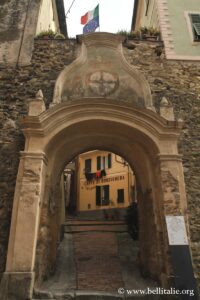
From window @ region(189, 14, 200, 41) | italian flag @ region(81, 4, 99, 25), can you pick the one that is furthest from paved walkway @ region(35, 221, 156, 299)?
italian flag @ region(81, 4, 99, 25)

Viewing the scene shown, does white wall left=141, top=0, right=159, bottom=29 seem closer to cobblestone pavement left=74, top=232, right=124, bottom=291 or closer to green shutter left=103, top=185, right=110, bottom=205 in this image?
cobblestone pavement left=74, top=232, right=124, bottom=291

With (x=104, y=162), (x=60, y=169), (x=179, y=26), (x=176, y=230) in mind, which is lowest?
(x=176, y=230)

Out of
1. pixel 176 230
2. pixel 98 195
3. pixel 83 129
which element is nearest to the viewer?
pixel 176 230

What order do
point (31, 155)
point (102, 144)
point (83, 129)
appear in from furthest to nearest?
point (102, 144)
point (83, 129)
point (31, 155)

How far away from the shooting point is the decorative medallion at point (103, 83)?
6.96 metres

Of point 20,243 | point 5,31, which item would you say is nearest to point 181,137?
point 20,243

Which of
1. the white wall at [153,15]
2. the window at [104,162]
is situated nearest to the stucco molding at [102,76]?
the white wall at [153,15]

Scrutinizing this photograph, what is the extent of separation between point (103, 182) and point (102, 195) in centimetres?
113

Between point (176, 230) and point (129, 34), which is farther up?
point (129, 34)

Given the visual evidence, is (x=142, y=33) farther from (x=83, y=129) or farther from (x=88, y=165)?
(x=88, y=165)

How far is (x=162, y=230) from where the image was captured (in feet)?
18.7

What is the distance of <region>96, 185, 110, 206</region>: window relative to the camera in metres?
22.6

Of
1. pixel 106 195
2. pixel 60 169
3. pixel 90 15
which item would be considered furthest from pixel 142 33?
pixel 106 195

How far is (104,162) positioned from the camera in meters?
24.1
